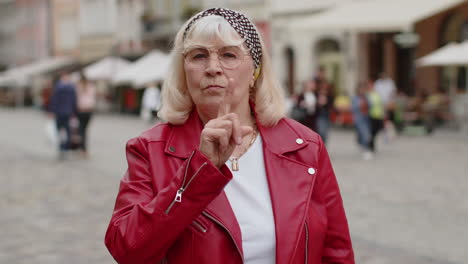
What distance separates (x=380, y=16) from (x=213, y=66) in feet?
70.7

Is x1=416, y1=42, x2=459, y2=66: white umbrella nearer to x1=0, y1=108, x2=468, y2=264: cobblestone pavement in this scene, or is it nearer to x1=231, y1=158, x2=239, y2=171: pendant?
x1=0, y1=108, x2=468, y2=264: cobblestone pavement

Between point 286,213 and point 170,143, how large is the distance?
15.7 inches

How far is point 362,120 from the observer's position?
15.8m

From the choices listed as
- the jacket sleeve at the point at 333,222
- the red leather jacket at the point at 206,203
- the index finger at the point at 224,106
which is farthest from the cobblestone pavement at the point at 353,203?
the index finger at the point at 224,106

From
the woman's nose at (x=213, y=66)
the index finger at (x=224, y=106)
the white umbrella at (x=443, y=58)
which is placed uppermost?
the woman's nose at (x=213, y=66)

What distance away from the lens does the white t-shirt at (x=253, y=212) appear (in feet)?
7.83

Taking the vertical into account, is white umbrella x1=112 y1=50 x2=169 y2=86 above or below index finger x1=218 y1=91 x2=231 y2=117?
below

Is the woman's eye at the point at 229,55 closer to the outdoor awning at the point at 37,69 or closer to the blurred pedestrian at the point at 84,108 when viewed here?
the blurred pedestrian at the point at 84,108

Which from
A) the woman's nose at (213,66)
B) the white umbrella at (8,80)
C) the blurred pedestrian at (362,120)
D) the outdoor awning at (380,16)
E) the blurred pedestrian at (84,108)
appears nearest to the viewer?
the woman's nose at (213,66)

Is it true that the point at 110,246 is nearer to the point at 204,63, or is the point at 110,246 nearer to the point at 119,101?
the point at 204,63

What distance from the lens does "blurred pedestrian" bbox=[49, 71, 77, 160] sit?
51.5 feet

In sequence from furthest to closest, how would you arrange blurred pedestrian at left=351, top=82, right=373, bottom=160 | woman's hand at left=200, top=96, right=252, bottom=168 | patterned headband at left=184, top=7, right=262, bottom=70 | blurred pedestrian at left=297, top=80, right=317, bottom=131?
blurred pedestrian at left=351, top=82, right=373, bottom=160
blurred pedestrian at left=297, top=80, right=317, bottom=131
patterned headband at left=184, top=7, right=262, bottom=70
woman's hand at left=200, top=96, right=252, bottom=168

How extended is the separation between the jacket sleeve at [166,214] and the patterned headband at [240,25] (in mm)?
421

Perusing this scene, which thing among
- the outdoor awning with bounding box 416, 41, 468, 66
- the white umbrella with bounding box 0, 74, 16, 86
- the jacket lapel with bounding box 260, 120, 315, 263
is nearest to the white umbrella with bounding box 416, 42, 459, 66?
the outdoor awning with bounding box 416, 41, 468, 66
